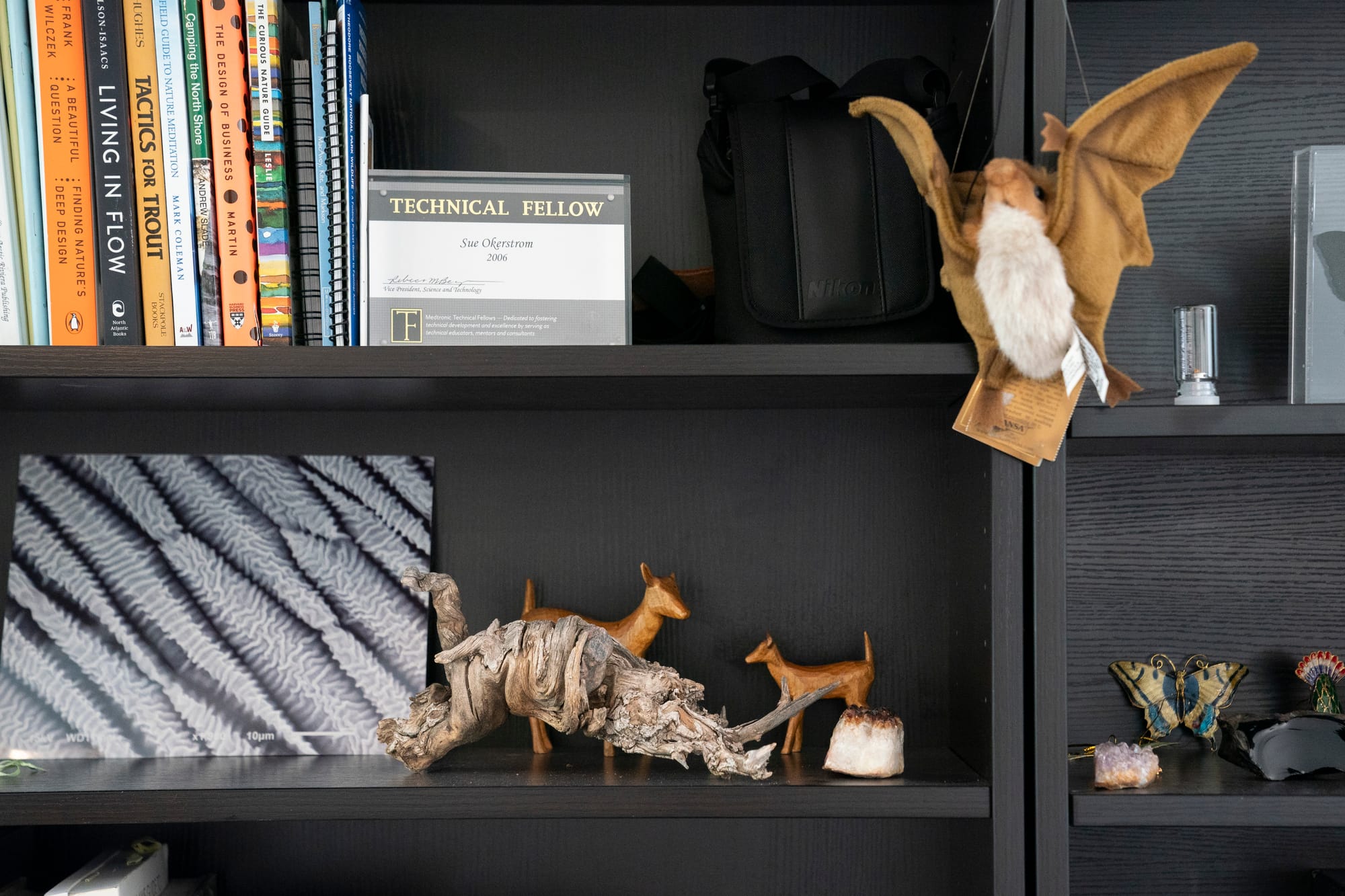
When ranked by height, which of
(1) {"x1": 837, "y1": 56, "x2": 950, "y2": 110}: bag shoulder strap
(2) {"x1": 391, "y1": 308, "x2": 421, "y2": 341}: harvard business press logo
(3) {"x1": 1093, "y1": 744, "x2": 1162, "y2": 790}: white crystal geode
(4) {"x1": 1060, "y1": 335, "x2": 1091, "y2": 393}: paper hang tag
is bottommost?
(3) {"x1": 1093, "y1": 744, "x2": 1162, "y2": 790}: white crystal geode

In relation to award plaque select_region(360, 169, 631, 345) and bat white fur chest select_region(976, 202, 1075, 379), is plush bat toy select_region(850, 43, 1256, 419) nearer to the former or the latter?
bat white fur chest select_region(976, 202, 1075, 379)

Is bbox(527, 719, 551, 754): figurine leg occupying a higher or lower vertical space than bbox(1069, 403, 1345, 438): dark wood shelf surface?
lower

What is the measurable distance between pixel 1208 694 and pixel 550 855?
77 cm

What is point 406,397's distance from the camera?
3.28 feet

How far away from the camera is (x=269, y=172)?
89cm

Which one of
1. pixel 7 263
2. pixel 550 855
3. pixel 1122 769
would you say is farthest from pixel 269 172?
pixel 1122 769

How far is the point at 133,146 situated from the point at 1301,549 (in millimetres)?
1322

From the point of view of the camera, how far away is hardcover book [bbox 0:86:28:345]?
87 centimetres

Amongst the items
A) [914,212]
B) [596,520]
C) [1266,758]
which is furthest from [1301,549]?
[596,520]

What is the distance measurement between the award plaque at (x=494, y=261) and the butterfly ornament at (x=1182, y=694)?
0.69m

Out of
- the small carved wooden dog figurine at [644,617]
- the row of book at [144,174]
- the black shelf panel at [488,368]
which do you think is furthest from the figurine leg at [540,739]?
the row of book at [144,174]

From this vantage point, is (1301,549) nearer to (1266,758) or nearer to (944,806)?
(1266,758)

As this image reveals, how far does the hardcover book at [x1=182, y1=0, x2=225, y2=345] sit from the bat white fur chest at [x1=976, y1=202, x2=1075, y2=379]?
0.70 meters

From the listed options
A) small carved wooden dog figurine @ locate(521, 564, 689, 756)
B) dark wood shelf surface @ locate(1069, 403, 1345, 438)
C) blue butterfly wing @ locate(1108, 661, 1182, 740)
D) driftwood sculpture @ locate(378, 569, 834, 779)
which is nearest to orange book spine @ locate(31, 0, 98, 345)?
driftwood sculpture @ locate(378, 569, 834, 779)
